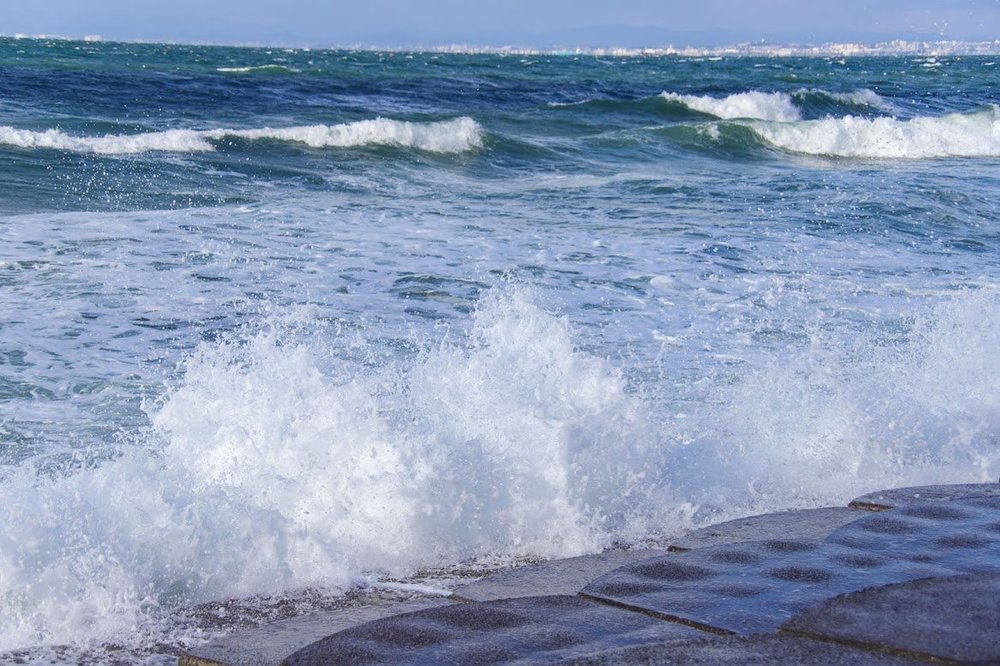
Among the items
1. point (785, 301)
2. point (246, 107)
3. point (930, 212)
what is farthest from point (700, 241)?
point (246, 107)

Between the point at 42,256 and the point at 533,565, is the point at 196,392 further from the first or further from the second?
the point at 42,256

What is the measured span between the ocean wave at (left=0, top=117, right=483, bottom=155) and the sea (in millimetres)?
167

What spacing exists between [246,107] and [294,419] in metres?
20.2

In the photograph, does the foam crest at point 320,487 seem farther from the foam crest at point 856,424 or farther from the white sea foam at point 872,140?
the white sea foam at point 872,140

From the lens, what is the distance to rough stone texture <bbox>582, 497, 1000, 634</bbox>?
9.11ft

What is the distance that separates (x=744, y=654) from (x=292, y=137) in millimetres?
15534

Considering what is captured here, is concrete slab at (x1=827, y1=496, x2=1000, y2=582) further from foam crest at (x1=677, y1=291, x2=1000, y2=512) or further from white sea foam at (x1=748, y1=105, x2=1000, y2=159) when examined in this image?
white sea foam at (x1=748, y1=105, x2=1000, y2=159)

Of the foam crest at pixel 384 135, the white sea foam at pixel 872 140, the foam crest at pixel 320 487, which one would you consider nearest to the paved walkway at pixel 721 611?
the foam crest at pixel 320 487

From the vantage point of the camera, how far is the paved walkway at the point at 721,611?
2398 mm

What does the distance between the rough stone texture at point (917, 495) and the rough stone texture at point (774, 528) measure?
3.0 inches

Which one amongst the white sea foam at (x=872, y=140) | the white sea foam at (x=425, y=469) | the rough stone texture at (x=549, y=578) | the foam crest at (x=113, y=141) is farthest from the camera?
the white sea foam at (x=872, y=140)

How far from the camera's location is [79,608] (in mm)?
3082

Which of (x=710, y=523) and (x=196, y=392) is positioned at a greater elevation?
(x=196, y=392)

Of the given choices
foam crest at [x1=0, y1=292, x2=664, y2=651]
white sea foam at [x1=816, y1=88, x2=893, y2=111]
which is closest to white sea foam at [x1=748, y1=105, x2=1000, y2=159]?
white sea foam at [x1=816, y1=88, x2=893, y2=111]
